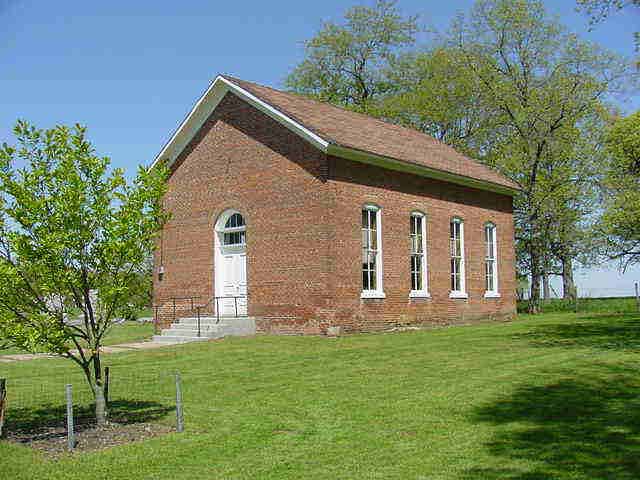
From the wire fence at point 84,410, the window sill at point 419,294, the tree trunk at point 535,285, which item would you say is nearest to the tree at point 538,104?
the tree trunk at point 535,285

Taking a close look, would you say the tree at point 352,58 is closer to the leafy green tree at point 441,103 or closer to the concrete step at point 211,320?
the leafy green tree at point 441,103

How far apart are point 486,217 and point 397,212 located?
6.40 metres

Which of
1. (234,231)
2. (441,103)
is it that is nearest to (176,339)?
(234,231)

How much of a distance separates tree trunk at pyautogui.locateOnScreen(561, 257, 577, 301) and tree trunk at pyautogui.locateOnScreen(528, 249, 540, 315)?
6.29ft

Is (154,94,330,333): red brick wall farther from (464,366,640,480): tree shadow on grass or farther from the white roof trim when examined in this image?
(464,366,640,480): tree shadow on grass

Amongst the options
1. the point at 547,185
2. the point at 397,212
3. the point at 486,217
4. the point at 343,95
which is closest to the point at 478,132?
the point at 547,185

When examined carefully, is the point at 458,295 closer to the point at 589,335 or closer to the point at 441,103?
the point at 589,335

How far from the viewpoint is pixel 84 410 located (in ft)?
34.3

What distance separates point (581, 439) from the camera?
782 cm

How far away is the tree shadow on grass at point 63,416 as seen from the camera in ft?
30.2

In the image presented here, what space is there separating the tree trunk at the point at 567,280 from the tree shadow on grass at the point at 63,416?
3123cm

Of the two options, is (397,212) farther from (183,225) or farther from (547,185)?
(547,185)

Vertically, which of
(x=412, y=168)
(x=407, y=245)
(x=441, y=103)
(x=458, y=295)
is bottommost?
(x=458, y=295)

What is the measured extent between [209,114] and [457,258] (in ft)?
32.7
